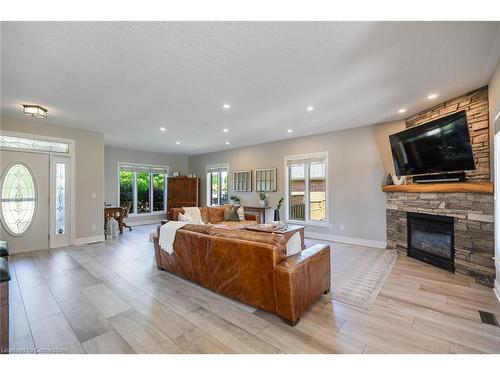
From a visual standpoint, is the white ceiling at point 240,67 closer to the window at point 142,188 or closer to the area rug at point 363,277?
the area rug at point 363,277

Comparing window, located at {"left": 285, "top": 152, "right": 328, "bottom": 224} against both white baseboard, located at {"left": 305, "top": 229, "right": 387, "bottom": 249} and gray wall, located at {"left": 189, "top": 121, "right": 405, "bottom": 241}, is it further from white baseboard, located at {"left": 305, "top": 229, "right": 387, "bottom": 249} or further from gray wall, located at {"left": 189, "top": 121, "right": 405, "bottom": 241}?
white baseboard, located at {"left": 305, "top": 229, "right": 387, "bottom": 249}

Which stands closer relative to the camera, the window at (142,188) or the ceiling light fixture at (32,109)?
the ceiling light fixture at (32,109)

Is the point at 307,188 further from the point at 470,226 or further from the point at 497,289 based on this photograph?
the point at 497,289

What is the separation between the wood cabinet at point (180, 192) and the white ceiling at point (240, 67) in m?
4.02

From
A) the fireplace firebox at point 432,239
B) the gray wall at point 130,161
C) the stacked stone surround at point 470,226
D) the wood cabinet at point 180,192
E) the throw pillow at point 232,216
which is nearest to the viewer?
the stacked stone surround at point 470,226

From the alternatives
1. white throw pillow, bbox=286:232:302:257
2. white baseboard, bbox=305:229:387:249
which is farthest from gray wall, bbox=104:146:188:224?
white throw pillow, bbox=286:232:302:257

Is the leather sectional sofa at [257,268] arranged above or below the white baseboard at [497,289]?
above

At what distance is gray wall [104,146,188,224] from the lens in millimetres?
7187

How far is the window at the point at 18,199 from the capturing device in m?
4.21

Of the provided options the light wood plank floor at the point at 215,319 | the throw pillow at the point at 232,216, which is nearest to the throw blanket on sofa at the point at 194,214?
the throw pillow at the point at 232,216

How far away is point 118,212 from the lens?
621 centimetres

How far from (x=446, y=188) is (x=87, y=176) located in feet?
23.2

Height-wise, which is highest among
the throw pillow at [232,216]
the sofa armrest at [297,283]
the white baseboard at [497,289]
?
the throw pillow at [232,216]
